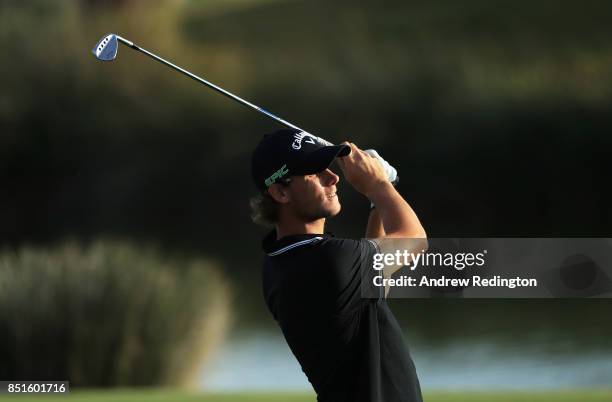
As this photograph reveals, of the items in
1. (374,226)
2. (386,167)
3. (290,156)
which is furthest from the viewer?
(374,226)

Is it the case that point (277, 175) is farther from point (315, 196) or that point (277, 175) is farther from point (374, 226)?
point (374, 226)

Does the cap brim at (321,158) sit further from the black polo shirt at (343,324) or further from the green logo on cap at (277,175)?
the black polo shirt at (343,324)

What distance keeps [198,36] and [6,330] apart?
2271 cm

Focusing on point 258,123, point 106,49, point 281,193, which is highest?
point 258,123

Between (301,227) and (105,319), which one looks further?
(105,319)

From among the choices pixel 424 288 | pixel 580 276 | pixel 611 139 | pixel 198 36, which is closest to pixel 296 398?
pixel 580 276

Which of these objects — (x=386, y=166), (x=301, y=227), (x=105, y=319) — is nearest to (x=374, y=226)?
(x=386, y=166)

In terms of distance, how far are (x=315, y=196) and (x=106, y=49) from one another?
4.71 ft

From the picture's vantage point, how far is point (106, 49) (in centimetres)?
387

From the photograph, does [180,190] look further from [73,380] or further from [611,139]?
[73,380]

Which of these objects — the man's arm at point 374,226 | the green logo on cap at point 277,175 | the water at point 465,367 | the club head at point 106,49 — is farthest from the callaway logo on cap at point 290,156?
the water at point 465,367

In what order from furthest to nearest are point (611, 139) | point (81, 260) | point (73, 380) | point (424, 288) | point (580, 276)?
point (611, 139) → point (81, 260) → point (73, 380) → point (580, 276) → point (424, 288)

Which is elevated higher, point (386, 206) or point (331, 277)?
point (386, 206)

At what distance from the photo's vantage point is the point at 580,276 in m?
4.00
